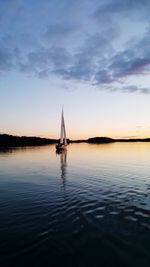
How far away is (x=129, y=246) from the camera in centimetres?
1095

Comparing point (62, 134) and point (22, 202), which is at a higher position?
point (62, 134)

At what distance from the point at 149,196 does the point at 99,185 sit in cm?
660

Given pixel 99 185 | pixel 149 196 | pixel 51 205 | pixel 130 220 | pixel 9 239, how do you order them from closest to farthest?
pixel 9 239 < pixel 130 220 < pixel 51 205 < pixel 149 196 < pixel 99 185

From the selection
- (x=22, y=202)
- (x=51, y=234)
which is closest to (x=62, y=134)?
(x=22, y=202)

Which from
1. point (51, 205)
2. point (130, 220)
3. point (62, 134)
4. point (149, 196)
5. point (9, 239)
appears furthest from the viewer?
point (62, 134)

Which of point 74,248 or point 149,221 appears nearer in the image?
point 74,248

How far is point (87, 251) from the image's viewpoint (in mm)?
10539

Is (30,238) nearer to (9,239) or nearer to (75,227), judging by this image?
(9,239)

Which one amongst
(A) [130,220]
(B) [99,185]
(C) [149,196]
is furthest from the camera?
(B) [99,185]

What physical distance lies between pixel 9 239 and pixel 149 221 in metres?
7.81

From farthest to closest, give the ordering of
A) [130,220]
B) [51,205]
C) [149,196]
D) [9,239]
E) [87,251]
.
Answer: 1. [149,196]
2. [51,205]
3. [130,220]
4. [9,239]
5. [87,251]

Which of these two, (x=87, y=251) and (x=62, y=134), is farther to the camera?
(x=62, y=134)

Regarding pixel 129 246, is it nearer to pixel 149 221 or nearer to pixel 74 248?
pixel 74 248

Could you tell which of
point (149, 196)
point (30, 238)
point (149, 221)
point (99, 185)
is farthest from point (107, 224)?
point (99, 185)
